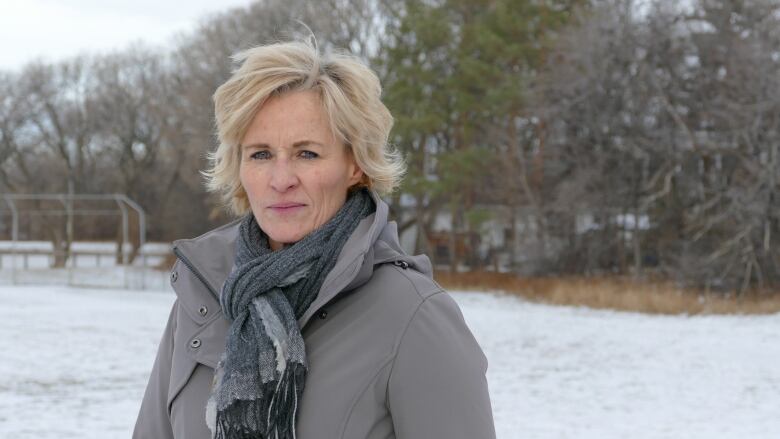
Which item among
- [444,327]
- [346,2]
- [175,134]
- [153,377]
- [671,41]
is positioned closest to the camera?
[444,327]

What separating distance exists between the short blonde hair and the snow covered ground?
6578 millimetres

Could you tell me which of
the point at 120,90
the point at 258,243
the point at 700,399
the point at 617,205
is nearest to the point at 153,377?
the point at 258,243

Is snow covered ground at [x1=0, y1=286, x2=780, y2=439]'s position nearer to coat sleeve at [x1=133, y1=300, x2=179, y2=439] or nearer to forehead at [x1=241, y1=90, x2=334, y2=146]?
coat sleeve at [x1=133, y1=300, x2=179, y2=439]

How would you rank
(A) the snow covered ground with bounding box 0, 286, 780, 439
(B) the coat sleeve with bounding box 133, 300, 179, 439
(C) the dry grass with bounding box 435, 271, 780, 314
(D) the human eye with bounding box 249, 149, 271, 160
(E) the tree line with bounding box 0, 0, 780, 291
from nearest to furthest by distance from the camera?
(D) the human eye with bounding box 249, 149, 271, 160, (B) the coat sleeve with bounding box 133, 300, 179, 439, (A) the snow covered ground with bounding box 0, 286, 780, 439, (C) the dry grass with bounding box 435, 271, 780, 314, (E) the tree line with bounding box 0, 0, 780, 291

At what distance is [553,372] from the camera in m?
12.7

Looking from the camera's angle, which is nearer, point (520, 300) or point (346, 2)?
point (520, 300)

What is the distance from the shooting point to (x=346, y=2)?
35438 millimetres

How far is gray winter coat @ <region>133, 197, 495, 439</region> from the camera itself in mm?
1873

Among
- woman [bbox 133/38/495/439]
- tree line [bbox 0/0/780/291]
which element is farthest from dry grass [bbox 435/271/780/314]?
woman [bbox 133/38/495/439]

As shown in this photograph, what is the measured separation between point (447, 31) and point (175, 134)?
71.4ft

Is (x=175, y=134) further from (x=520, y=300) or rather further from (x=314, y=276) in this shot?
(x=314, y=276)

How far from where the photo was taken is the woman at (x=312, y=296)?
1896mm

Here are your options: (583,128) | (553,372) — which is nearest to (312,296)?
(553,372)

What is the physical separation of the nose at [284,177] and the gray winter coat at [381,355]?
0.58 feet
